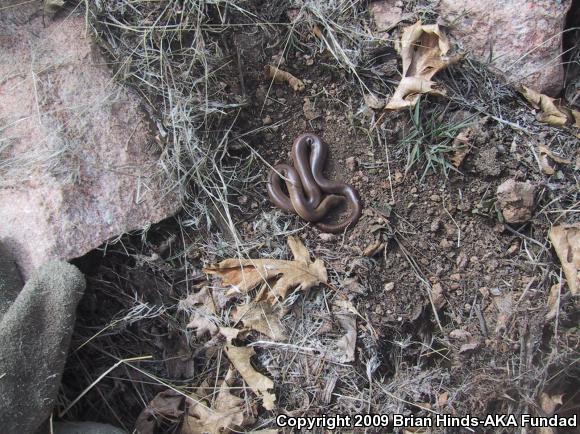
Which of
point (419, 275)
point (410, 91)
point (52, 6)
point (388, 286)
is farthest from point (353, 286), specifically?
point (52, 6)

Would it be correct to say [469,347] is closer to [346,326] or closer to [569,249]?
[346,326]

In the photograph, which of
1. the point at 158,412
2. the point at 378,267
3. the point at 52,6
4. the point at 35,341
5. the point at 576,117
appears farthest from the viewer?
the point at 576,117

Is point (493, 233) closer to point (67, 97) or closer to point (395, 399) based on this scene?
point (395, 399)

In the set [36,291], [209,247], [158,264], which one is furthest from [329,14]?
[36,291]

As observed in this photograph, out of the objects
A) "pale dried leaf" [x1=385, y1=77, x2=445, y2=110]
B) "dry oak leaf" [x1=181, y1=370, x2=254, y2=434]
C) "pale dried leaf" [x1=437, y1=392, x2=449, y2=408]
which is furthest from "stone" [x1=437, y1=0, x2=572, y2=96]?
"dry oak leaf" [x1=181, y1=370, x2=254, y2=434]

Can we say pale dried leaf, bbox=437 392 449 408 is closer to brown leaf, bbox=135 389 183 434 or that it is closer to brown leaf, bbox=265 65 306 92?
brown leaf, bbox=135 389 183 434

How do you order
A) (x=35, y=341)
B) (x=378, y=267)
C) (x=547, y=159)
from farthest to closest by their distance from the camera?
(x=547, y=159) → (x=378, y=267) → (x=35, y=341)
